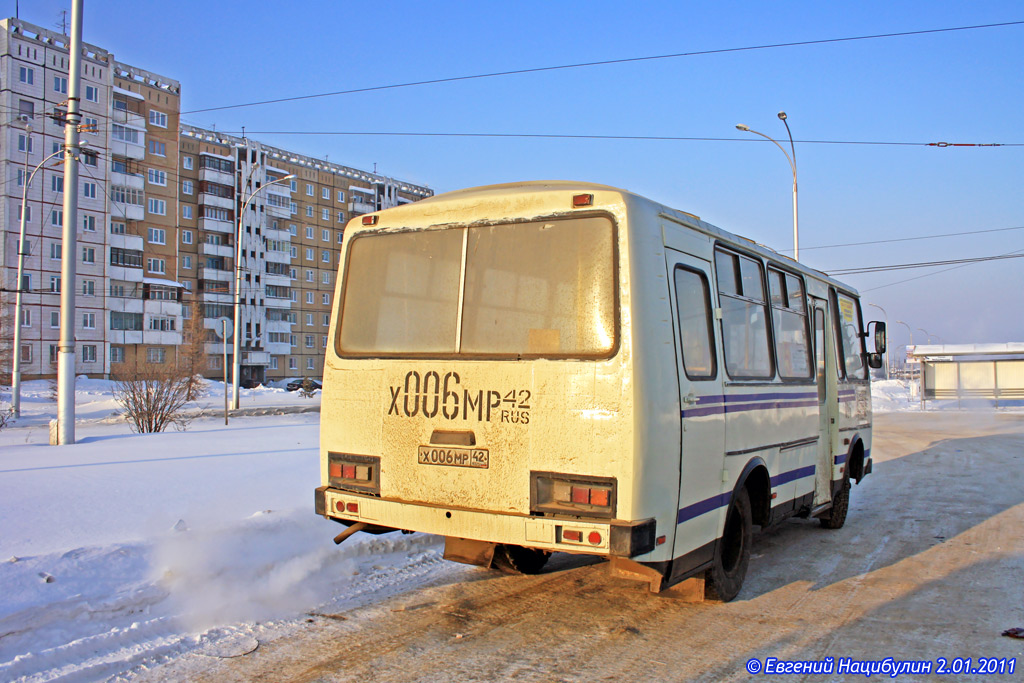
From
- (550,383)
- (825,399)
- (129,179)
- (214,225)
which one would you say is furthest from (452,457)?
(214,225)

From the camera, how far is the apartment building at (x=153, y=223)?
56.3m

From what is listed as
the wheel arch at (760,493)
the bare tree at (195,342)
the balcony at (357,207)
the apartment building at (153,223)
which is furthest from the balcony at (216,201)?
the wheel arch at (760,493)

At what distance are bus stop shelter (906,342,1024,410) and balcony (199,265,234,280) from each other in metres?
58.5

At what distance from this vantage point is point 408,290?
572cm

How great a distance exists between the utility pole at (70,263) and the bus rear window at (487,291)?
9717mm

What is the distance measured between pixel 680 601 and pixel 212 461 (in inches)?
310

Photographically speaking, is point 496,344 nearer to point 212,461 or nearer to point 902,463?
point 212,461

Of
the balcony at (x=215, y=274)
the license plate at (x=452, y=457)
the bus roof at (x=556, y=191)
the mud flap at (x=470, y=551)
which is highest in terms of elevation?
the balcony at (x=215, y=274)

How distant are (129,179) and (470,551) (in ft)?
221

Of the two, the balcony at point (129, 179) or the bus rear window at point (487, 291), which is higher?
the balcony at point (129, 179)

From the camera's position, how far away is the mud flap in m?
5.61

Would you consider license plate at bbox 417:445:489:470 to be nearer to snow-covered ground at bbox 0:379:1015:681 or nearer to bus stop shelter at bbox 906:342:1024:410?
snow-covered ground at bbox 0:379:1015:681

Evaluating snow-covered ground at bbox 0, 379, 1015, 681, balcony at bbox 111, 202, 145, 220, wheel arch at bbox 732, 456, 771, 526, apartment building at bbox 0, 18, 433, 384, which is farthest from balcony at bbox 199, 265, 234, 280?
wheel arch at bbox 732, 456, 771, 526

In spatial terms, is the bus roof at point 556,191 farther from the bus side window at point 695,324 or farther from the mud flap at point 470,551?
→ the mud flap at point 470,551
